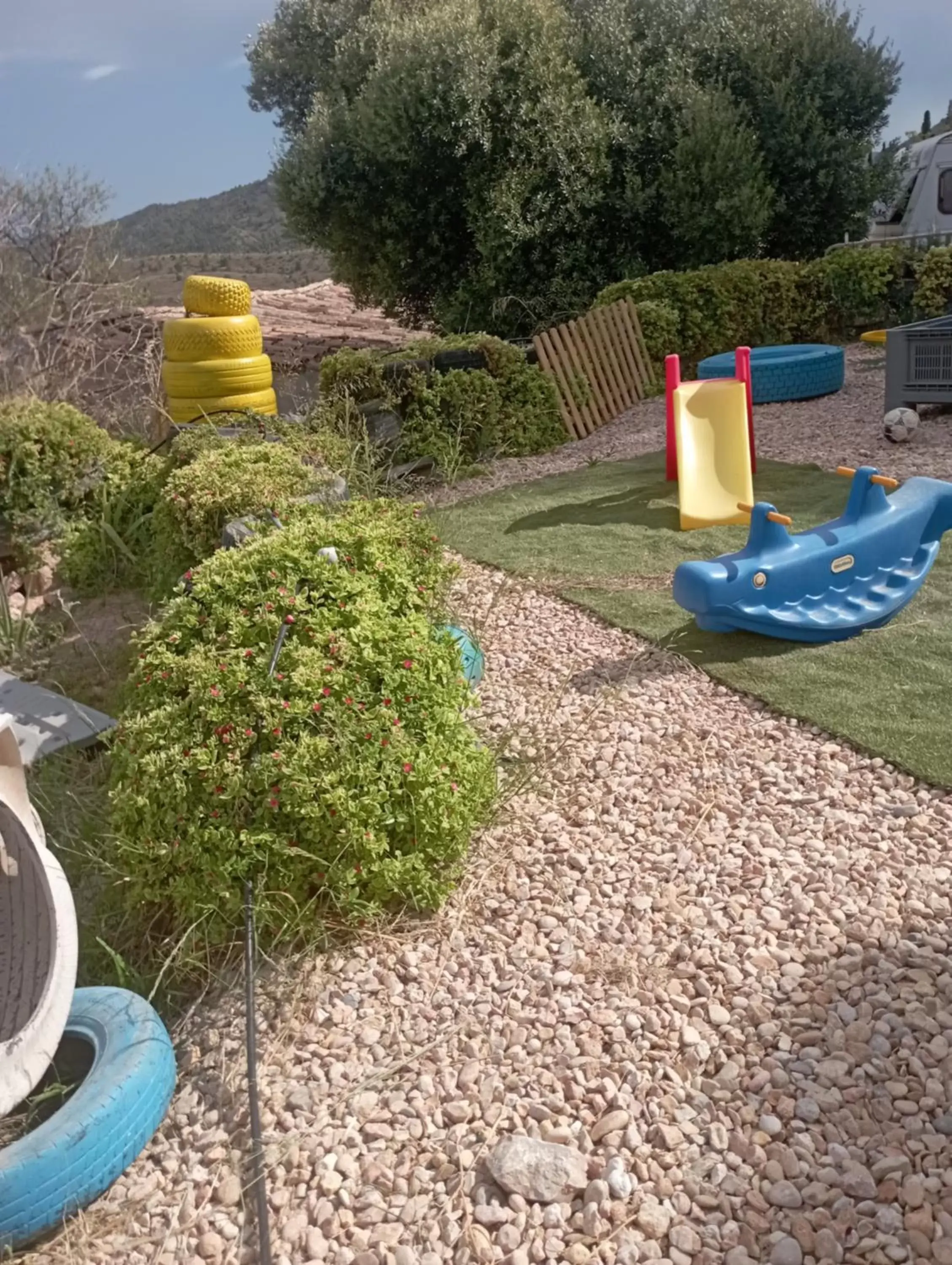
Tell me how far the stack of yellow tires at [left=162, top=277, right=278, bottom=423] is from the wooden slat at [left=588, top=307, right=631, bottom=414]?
3.68m

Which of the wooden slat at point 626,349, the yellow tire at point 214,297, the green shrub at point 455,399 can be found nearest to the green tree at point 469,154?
the wooden slat at point 626,349

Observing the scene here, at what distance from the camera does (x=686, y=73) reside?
46.9ft

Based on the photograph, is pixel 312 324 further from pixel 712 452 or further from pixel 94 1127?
pixel 94 1127

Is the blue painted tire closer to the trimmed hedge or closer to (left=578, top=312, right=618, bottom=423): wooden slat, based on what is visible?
(left=578, top=312, right=618, bottom=423): wooden slat

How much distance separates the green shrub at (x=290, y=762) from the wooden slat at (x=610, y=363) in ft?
23.0

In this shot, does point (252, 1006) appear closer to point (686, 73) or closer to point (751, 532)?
point (751, 532)

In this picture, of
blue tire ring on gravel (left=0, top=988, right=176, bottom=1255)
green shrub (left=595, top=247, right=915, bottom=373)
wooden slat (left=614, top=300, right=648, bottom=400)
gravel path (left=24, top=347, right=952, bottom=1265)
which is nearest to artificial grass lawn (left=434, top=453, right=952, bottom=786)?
gravel path (left=24, top=347, right=952, bottom=1265)

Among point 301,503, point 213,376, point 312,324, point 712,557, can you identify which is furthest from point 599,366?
Answer: point 312,324

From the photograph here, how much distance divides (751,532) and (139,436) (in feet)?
18.9

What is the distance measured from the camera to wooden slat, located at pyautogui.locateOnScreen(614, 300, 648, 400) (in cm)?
992

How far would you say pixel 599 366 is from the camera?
31.8 feet

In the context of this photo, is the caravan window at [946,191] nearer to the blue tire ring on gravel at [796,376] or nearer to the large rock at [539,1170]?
the blue tire ring on gravel at [796,376]

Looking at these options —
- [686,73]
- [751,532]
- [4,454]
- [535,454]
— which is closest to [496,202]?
[686,73]

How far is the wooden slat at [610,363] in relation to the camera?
972 cm
